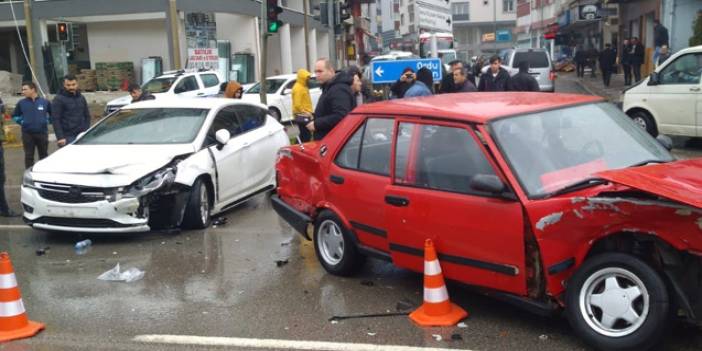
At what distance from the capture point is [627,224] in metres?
4.00

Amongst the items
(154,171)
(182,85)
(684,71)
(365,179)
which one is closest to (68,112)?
(154,171)

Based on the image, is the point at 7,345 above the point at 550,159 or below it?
below

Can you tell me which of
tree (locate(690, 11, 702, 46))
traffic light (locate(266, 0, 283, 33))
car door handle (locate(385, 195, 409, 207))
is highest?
traffic light (locate(266, 0, 283, 33))

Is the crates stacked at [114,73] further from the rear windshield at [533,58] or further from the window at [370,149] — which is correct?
the window at [370,149]

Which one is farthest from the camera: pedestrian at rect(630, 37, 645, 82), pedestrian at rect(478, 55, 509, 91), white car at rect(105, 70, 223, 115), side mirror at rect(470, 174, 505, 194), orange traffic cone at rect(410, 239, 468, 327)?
pedestrian at rect(630, 37, 645, 82)

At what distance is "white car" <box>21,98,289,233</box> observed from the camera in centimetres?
743

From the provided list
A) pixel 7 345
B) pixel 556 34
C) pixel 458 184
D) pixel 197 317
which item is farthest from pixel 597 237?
pixel 556 34

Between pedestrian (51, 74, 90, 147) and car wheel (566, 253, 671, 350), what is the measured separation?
8395 millimetres

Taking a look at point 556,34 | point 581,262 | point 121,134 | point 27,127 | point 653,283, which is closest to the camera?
point 653,283

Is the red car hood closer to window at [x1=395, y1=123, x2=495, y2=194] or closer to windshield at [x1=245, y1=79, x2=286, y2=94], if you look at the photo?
window at [x1=395, y1=123, x2=495, y2=194]

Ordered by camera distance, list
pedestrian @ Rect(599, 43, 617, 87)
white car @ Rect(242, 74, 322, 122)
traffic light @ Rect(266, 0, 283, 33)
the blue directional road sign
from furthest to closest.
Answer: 1. pedestrian @ Rect(599, 43, 617, 87)
2. white car @ Rect(242, 74, 322, 122)
3. the blue directional road sign
4. traffic light @ Rect(266, 0, 283, 33)

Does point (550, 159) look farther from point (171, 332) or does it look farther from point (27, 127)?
Answer: point (27, 127)

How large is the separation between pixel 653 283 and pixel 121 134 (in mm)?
6615

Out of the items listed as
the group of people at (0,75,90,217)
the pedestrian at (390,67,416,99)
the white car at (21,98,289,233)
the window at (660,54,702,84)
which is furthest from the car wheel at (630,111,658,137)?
the group of people at (0,75,90,217)
